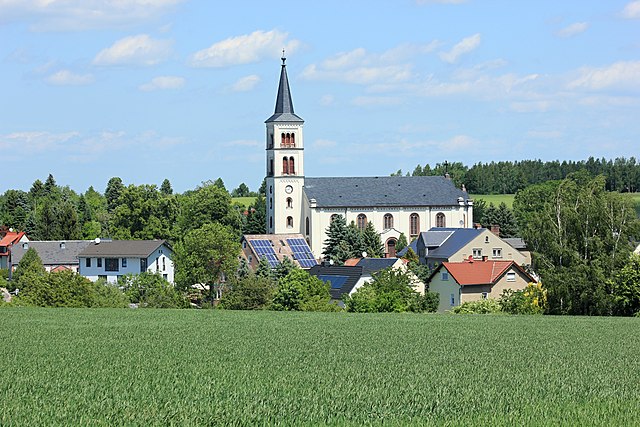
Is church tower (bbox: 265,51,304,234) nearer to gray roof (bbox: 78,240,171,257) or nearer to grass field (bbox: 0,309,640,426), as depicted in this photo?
gray roof (bbox: 78,240,171,257)

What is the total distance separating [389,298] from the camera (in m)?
58.5

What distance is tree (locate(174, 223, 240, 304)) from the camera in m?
72.6

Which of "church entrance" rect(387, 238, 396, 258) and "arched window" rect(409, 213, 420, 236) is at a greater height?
"arched window" rect(409, 213, 420, 236)

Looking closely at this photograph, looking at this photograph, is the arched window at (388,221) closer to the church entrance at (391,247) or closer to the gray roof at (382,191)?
the gray roof at (382,191)

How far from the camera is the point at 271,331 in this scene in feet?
117

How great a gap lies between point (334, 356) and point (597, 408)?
366 inches

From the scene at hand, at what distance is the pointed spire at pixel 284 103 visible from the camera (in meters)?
110

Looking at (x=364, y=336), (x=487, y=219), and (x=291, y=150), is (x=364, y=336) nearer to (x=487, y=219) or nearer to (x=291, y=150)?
(x=291, y=150)

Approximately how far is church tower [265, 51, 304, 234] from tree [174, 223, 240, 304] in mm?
35015

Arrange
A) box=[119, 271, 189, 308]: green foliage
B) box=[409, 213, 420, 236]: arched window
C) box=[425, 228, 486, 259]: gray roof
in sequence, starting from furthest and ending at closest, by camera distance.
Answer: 1. box=[409, 213, 420, 236]: arched window
2. box=[425, 228, 486, 259]: gray roof
3. box=[119, 271, 189, 308]: green foliage

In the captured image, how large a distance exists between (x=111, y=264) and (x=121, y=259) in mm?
1125

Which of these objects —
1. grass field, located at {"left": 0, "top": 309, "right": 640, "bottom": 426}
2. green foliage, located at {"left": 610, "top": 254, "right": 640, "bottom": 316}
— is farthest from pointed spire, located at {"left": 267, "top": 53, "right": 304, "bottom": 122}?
grass field, located at {"left": 0, "top": 309, "right": 640, "bottom": 426}

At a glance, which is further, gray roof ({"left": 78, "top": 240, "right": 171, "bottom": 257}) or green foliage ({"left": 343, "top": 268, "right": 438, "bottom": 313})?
gray roof ({"left": 78, "top": 240, "right": 171, "bottom": 257})

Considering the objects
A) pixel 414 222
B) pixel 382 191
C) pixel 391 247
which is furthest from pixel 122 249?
pixel 414 222
